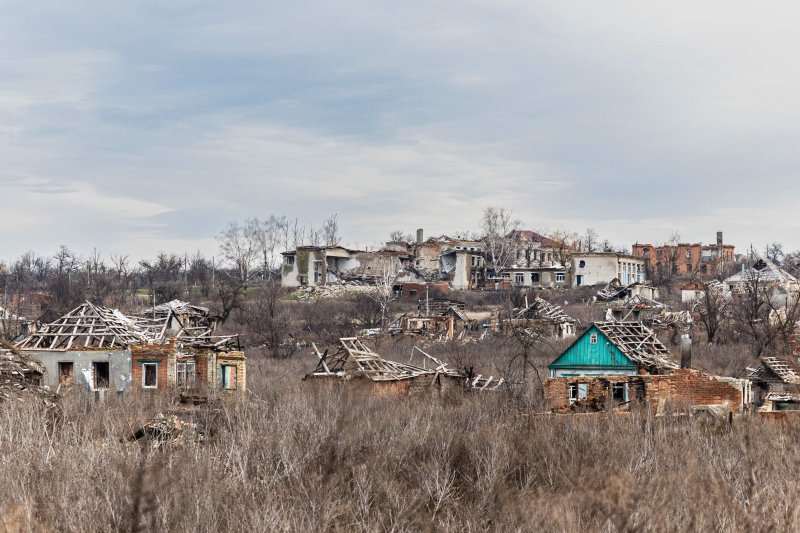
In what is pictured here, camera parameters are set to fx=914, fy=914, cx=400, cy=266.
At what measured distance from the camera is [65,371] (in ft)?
90.0

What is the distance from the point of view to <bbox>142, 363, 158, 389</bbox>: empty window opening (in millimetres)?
27547

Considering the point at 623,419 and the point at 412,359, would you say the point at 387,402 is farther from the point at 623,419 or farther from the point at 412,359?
the point at 412,359

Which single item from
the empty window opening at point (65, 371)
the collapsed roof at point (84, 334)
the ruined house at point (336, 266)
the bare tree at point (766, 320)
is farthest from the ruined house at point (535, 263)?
the empty window opening at point (65, 371)

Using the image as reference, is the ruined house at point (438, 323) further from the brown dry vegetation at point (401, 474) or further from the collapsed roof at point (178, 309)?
the brown dry vegetation at point (401, 474)

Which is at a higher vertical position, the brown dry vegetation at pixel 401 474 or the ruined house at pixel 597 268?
the ruined house at pixel 597 268

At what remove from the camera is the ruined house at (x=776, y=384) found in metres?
26.2

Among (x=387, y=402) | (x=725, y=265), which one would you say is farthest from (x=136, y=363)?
(x=725, y=265)

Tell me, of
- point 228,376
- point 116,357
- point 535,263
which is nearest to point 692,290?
point 535,263

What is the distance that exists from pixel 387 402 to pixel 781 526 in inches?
516

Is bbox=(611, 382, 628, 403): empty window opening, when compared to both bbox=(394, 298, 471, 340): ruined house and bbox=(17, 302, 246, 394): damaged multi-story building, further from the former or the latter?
bbox=(394, 298, 471, 340): ruined house

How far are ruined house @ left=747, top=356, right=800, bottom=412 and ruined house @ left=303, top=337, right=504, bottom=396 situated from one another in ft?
26.5

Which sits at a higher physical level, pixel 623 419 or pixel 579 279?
pixel 579 279

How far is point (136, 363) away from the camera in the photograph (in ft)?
90.3

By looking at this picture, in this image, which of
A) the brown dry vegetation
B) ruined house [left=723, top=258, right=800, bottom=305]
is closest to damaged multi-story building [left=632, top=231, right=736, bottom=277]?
ruined house [left=723, top=258, right=800, bottom=305]
